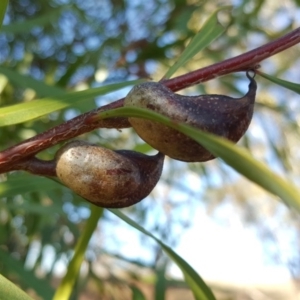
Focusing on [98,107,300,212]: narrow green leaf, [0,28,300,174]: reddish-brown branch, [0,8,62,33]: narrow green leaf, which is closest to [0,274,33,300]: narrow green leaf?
[0,28,300,174]: reddish-brown branch

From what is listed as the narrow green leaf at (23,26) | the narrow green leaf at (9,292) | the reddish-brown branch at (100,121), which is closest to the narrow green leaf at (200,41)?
the reddish-brown branch at (100,121)

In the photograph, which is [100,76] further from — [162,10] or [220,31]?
[220,31]

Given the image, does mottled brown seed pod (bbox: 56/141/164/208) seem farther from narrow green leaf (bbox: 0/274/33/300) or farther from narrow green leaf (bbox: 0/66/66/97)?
narrow green leaf (bbox: 0/66/66/97)

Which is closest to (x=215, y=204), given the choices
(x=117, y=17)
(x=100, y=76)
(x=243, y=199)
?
(x=243, y=199)

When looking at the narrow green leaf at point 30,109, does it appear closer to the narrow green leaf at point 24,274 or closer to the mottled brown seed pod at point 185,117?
the mottled brown seed pod at point 185,117

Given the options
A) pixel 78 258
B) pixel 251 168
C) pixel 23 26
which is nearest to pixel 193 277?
pixel 78 258

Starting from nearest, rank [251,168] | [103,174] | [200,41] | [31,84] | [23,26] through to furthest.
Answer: [251,168] < [103,174] < [200,41] < [31,84] < [23,26]

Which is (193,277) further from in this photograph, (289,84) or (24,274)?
(24,274)
